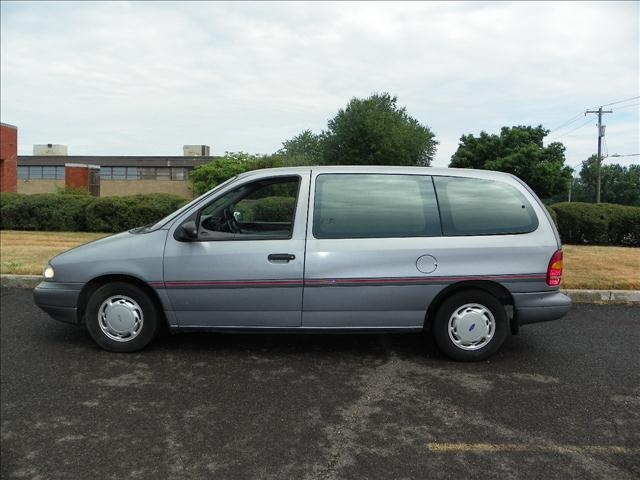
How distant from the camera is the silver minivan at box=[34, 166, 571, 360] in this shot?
15.6 ft

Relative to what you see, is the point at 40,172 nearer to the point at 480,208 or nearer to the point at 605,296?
the point at 605,296

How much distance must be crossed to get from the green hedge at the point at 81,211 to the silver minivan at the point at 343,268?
10.9 m

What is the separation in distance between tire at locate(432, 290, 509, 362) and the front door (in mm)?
1275

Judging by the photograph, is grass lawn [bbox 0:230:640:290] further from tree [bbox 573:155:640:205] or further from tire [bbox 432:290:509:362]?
tree [bbox 573:155:640:205]

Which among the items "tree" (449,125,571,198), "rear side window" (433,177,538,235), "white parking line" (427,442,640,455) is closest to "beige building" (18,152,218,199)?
"tree" (449,125,571,198)

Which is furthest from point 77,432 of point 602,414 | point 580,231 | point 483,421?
point 580,231

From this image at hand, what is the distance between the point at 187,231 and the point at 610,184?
89524mm

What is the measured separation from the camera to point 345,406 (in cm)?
391

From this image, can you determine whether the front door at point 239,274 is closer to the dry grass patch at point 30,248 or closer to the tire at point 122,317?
the tire at point 122,317

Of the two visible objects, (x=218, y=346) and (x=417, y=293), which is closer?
(x=417, y=293)

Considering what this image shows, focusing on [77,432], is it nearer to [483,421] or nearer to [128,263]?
[128,263]

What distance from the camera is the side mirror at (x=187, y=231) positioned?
186 inches

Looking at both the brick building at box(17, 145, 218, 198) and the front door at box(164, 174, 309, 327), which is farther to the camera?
the brick building at box(17, 145, 218, 198)

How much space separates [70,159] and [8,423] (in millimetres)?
73562
